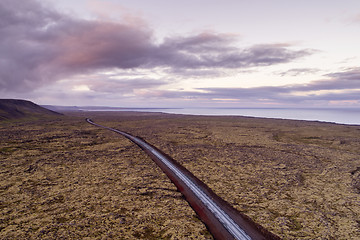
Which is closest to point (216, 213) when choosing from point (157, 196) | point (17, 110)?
point (157, 196)

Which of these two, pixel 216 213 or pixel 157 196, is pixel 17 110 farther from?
pixel 216 213

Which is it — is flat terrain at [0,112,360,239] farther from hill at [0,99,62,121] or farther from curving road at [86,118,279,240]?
hill at [0,99,62,121]

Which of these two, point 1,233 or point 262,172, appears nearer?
point 1,233

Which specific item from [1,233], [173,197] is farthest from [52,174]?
[173,197]

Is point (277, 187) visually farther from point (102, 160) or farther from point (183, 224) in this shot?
point (102, 160)

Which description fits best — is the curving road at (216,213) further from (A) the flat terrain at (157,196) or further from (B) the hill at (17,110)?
(B) the hill at (17,110)

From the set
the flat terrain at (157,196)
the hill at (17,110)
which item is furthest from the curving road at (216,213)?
the hill at (17,110)
